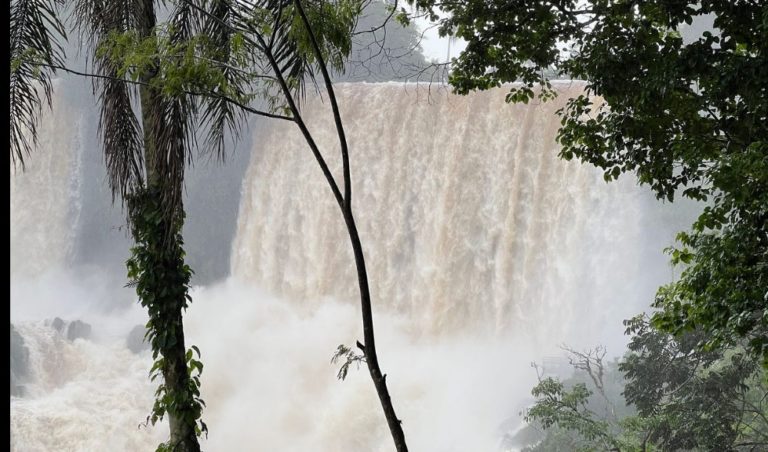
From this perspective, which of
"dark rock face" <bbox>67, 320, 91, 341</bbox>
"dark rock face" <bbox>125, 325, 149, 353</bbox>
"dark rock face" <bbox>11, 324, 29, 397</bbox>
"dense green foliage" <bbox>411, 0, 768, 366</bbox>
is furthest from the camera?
"dark rock face" <bbox>67, 320, 91, 341</bbox>

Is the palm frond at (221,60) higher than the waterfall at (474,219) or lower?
lower

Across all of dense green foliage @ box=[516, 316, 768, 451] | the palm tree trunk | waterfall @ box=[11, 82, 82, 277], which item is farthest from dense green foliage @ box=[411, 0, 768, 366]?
waterfall @ box=[11, 82, 82, 277]

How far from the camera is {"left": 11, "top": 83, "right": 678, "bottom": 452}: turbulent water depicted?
534 inches

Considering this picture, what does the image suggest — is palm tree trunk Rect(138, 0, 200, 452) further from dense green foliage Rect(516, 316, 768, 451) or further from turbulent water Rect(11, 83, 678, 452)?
A: turbulent water Rect(11, 83, 678, 452)

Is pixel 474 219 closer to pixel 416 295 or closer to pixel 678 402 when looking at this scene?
pixel 416 295

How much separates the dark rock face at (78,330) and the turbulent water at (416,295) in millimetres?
559

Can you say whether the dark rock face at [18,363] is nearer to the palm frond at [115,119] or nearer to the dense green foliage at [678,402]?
the dense green foliage at [678,402]

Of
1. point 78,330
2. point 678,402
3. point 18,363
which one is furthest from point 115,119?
point 78,330

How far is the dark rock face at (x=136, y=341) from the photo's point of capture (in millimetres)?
17422

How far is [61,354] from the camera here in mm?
16672

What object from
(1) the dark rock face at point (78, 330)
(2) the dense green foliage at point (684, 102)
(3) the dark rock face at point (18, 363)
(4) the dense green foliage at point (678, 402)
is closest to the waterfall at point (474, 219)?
(4) the dense green foliage at point (678, 402)

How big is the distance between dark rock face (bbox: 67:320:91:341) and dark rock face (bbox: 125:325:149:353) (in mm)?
922

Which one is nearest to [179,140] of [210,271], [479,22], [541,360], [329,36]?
[329,36]

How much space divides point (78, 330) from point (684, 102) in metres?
16.0
